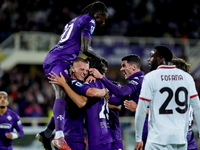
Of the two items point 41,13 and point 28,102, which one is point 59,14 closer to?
point 41,13

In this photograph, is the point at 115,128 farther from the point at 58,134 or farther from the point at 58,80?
the point at 58,80

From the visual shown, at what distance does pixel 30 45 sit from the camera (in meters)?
17.8

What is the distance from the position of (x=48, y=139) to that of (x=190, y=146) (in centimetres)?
211

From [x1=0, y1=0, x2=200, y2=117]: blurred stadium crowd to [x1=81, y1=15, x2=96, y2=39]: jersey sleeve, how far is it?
27.3ft

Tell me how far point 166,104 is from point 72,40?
1.86 m

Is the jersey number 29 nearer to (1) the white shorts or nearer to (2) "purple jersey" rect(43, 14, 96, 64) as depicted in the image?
(1) the white shorts

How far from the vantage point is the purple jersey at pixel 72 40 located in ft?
18.6

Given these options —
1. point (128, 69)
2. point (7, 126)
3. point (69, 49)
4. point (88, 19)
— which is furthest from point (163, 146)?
point (7, 126)

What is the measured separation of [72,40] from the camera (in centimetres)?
576

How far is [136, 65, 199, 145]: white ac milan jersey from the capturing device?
4.55 meters

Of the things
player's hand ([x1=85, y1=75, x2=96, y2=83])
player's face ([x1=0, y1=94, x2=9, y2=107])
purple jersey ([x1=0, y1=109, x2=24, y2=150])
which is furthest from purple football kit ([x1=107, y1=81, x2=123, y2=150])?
player's face ([x1=0, y1=94, x2=9, y2=107])

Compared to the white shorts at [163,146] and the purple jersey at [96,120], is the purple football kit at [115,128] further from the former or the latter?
the white shorts at [163,146]

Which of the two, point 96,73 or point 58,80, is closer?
point 58,80

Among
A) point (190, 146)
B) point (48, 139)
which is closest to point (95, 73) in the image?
point (48, 139)
